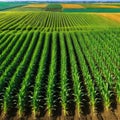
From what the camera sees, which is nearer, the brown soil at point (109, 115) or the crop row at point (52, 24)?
the brown soil at point (109, 115)

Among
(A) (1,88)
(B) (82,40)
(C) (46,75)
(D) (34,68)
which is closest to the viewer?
(A) (1,88)

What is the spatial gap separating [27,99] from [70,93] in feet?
8.17

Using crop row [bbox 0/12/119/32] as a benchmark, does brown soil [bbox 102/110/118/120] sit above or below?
above

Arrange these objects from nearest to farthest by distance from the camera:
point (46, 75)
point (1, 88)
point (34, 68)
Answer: point (1, 88) < point (46, 75) < point (34, 68)

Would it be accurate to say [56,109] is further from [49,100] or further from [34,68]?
[34,68]

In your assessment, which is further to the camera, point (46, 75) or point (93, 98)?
point (46, 75)

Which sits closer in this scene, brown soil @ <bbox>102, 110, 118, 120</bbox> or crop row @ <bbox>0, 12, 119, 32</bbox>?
brown soil @ <bbox>102, 110, 118, 120</bbox>

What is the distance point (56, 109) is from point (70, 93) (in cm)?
192

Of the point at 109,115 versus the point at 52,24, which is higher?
the point at 109,115

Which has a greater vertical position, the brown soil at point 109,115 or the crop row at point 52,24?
the brown soil at point 109,115

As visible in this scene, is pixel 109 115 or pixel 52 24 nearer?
pixel 109 115

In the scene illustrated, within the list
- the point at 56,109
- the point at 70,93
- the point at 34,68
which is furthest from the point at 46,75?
the point at 56,109

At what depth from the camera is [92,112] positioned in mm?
12859

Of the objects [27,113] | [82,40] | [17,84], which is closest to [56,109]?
[27,113]
